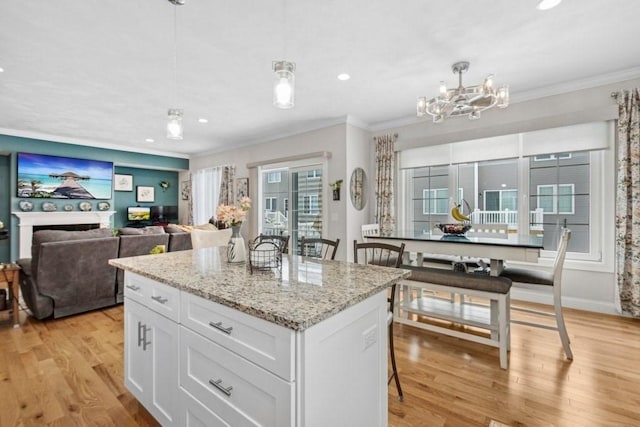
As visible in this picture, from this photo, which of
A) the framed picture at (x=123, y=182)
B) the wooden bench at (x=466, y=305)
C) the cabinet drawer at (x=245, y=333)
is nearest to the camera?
the cabinet drawer at (x=245, y=333)

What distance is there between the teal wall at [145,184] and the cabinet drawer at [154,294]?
6.82 m

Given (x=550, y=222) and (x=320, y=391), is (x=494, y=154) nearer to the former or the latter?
(x=550, y=222)

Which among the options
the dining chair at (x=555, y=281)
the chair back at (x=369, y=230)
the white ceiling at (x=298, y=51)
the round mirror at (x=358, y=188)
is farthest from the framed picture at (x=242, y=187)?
the dining chair at (x=555, y=281)

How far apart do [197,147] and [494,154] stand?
19.8 ft

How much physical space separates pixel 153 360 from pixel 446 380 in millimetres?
Result: 1902

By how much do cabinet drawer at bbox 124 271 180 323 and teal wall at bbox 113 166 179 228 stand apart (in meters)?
6.82

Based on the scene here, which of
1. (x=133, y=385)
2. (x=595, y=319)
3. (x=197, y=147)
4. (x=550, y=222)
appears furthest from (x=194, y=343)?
(x=197, y=147)

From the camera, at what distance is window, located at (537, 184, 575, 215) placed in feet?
12.2

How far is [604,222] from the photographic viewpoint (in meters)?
3.43

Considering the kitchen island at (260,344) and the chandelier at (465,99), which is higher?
the chandelier at (465,99)

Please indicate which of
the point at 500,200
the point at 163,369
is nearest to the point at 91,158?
the point at 163,369

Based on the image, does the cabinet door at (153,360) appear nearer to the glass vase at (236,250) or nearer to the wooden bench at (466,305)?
the glass vase at (236,250)

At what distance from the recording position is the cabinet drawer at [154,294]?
4.82 feet

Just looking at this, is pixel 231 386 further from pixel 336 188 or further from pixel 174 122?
pixel 336 188
